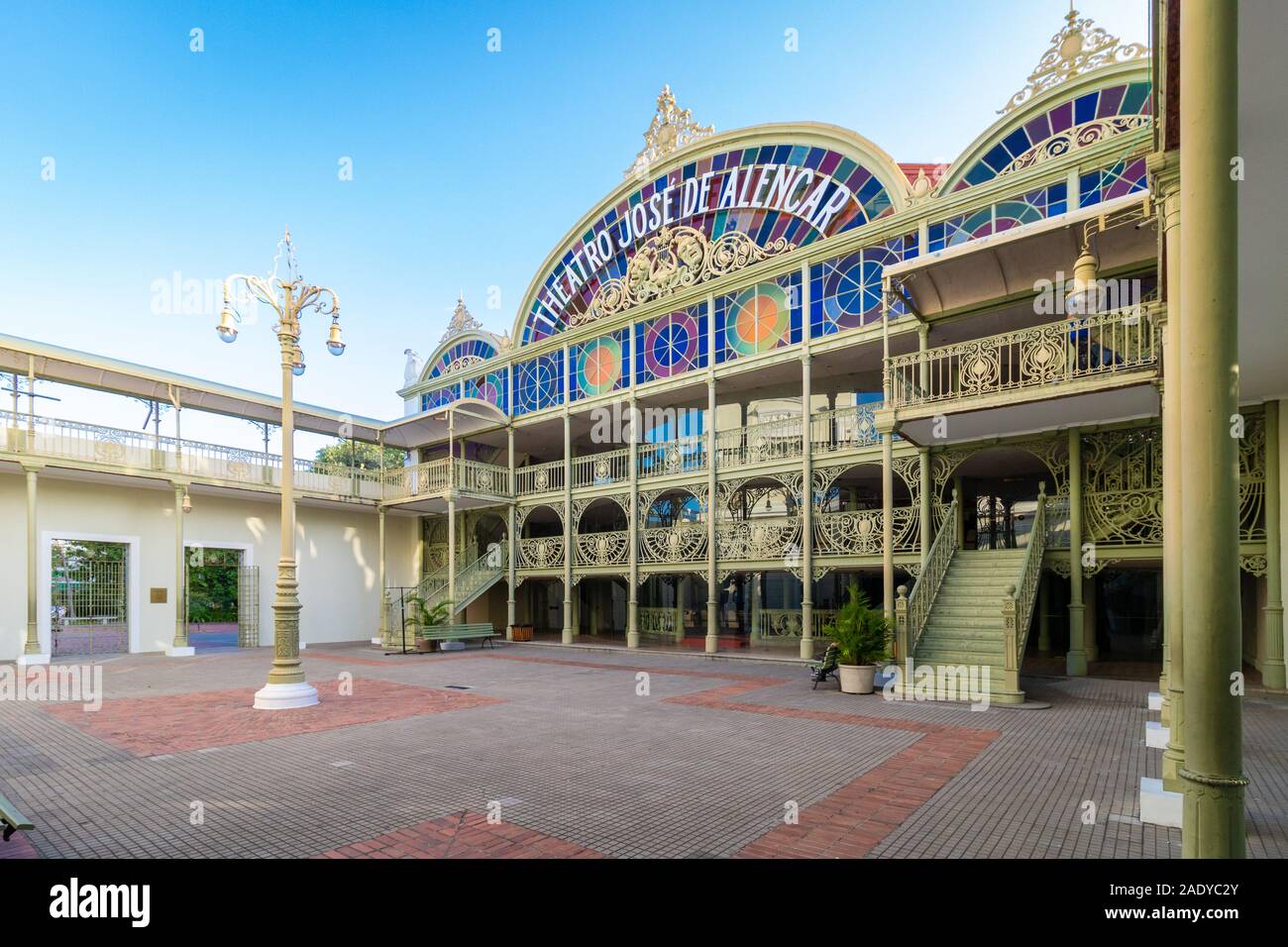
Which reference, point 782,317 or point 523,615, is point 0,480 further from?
point 782,317

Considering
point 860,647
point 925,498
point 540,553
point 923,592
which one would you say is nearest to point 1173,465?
point 860,647

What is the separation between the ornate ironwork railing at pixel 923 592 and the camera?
40.4ft

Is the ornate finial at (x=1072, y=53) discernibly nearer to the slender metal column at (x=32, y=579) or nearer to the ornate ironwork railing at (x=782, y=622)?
the ornate ironwork railing at (x=782, y=622)

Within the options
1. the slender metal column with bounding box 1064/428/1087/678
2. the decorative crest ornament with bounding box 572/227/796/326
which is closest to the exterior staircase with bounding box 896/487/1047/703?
the slender metal column with bounding box 1064/428/1087/678

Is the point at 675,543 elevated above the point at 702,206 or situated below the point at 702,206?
below

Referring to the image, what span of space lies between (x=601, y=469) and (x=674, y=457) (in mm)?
2881

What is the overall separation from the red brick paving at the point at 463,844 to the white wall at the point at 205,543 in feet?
66.5

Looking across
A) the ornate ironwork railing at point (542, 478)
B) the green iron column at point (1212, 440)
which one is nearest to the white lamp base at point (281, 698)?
the green iron column at point (1212, 440)

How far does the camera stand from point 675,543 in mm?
19797

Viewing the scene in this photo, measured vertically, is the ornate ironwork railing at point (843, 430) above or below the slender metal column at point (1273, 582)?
above

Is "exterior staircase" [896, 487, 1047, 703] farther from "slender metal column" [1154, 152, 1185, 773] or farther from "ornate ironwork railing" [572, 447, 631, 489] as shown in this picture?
"ornate ironwork railing" [572, 447, 631, 489]

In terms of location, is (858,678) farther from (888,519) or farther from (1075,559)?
(1075,559)

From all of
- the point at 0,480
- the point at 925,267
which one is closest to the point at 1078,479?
the point at 925,267
